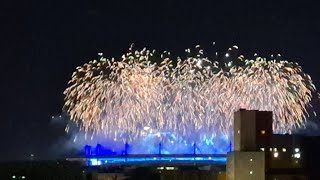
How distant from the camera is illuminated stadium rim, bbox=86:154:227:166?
58812mm

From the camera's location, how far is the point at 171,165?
62750mm

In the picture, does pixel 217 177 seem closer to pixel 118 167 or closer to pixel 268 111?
pixel 268 111

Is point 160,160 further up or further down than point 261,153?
further down

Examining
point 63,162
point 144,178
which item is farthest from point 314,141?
point 63,162

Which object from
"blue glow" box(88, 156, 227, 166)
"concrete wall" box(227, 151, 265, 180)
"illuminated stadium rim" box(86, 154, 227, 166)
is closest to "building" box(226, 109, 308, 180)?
"concrete wall" box(227, 151, 265, 180)

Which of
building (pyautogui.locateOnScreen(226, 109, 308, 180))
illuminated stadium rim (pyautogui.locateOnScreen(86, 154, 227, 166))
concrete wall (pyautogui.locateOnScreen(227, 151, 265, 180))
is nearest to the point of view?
concrete wall (pyautogui.locateOnScreen(227, 151, 265, 180))

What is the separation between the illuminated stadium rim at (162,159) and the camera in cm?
5881

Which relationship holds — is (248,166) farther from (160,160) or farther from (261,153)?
(160,160)

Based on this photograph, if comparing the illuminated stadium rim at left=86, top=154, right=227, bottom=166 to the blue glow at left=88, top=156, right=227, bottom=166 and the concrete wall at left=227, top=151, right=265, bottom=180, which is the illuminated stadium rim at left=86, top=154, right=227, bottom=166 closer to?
the blue glow at left=88, top=156, right=227, bottom=166

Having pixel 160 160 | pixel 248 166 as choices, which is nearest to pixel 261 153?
pixel 248 166

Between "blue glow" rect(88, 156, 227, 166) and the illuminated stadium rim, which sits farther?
"blue glow" rect(88, 156, 227, 166)

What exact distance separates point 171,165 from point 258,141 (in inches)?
732

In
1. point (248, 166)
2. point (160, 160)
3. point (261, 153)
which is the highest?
point (261, 153)

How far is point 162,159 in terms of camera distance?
201ft
